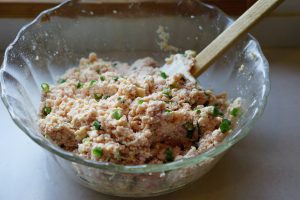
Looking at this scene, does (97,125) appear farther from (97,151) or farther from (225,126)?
(225,126)

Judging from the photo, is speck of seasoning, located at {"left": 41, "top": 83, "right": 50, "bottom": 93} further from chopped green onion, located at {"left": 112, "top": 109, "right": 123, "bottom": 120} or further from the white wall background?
the white wall background

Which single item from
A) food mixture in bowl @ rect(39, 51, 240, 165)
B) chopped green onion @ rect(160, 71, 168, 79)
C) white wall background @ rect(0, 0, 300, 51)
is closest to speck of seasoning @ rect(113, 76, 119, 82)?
food mixture in bowl @ rect(39, 51, 240, 165)

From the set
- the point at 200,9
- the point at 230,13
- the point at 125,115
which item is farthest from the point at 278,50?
the point at 125,115

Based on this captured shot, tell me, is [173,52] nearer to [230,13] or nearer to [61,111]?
[230,13]

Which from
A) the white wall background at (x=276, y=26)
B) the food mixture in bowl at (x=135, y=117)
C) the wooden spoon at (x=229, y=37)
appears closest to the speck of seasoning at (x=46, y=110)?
the food mixture in bowl at (x=135, y=117)

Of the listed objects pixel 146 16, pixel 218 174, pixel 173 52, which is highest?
pixel 146 16

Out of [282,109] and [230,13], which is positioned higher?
[230,13]

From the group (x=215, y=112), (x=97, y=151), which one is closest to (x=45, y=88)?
(x=97, y=151)
